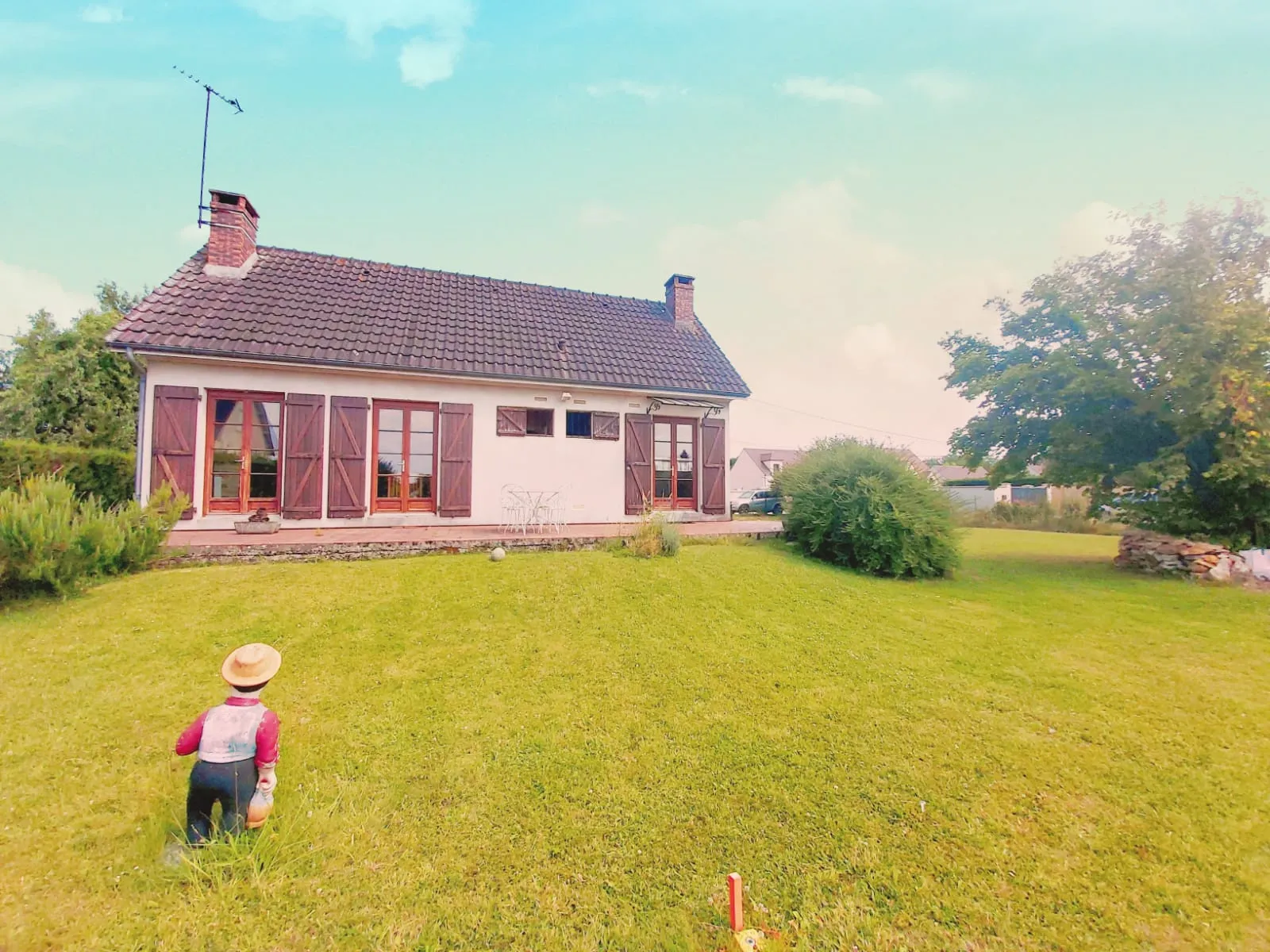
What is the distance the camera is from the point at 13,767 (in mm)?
3088

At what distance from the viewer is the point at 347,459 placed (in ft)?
30.4

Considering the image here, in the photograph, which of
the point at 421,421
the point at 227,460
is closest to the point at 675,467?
the point at 421,421

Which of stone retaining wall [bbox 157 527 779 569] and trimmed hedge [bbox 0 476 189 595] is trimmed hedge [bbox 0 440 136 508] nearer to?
stone retaining wall [bbox 157 527 779 569]

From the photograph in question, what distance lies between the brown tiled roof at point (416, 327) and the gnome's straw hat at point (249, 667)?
7.67 m

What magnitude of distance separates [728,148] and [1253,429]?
10.1m

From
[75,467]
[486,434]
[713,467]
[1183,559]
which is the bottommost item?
[1183,559]

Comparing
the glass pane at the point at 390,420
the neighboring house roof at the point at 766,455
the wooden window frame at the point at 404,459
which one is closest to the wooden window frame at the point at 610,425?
the wooden window frame at the point at 404,459

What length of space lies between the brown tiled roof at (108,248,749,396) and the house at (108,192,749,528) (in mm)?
42

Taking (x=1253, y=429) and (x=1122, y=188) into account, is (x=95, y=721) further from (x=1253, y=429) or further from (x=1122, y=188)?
(x=1122, y=188)

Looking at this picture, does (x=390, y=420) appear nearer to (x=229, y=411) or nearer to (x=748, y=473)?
(x=229, y=411)

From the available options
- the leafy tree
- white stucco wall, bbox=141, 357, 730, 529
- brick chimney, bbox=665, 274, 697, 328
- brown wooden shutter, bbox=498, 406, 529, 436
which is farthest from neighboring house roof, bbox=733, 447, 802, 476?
the leafy tree

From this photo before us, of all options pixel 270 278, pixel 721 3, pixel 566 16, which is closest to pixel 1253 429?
pixel 721 3

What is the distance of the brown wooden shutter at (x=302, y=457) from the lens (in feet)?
29.3

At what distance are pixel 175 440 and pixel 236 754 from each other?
8.28m
